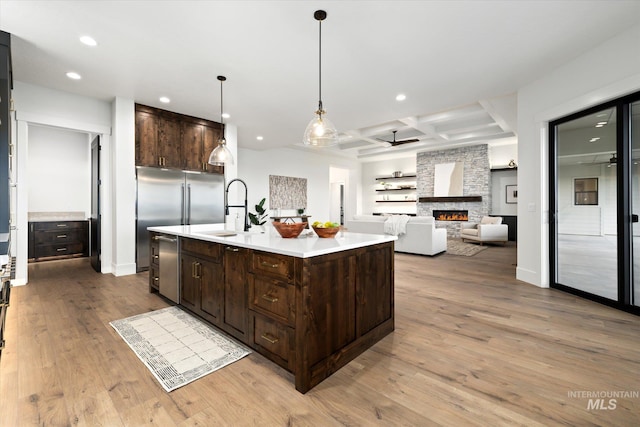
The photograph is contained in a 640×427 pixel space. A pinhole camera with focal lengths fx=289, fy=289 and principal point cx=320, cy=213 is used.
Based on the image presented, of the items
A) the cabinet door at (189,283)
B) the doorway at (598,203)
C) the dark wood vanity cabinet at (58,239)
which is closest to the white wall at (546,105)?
the doorway at (598,203)

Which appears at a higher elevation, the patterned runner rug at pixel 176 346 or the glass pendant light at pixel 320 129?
the glass pendant light at pixel 320 129

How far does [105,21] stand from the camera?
265 centimetres

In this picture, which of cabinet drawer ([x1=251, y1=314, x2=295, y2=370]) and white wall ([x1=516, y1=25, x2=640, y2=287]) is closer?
cabinet drawer ([x1=251, y1=314, x2=295, y2=370])

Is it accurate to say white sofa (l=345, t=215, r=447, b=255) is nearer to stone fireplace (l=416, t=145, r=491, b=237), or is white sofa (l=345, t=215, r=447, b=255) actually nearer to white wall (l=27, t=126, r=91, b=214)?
stone fireplace (l=416, t=145, r=491, b=237)

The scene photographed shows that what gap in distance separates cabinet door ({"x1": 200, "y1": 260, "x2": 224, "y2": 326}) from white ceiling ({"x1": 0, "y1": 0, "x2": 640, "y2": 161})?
2234 millimetres

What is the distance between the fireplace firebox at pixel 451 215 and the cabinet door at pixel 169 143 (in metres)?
8.47

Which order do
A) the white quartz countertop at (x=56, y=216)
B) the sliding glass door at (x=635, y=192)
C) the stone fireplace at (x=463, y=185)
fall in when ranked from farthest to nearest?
1. the stone fireplace at (x=463, y=185)
2. the white quartz countertop at (x=56, y=216)
3. the sliding glass door at (x=635, y=192)

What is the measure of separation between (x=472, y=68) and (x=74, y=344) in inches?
194

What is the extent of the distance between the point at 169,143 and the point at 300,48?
10.1ft

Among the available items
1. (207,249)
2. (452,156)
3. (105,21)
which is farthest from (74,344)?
(452,156)

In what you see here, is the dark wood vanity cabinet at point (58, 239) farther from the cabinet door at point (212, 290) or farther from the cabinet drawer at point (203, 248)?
the cabinet door at point (212, 290)

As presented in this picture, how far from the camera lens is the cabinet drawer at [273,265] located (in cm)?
176

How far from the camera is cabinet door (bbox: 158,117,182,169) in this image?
4.90 meters

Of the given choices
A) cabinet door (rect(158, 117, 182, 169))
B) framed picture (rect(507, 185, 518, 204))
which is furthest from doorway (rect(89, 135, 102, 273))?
framed picture (rect(507, 185, 518, 204))
